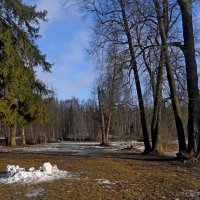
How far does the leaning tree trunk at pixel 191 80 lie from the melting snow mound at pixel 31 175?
255 inches

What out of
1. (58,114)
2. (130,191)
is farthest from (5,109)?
(58,114)

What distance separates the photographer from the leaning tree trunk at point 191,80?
16.4 meters

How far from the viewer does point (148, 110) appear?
22500 millimetres

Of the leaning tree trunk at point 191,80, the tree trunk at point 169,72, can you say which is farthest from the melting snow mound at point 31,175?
the tree trunk at point 169,72

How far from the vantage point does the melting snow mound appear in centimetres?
1105

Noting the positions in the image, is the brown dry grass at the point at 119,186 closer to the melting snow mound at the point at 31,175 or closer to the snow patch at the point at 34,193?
the snow patch at the point at 34,193

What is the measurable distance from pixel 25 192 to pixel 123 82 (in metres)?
9.70

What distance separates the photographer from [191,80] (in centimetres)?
1645

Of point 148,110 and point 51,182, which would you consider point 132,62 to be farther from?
point 51,182

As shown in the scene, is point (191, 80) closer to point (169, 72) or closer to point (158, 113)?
point (169, 72)

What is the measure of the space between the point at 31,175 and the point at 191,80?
26.7 ft

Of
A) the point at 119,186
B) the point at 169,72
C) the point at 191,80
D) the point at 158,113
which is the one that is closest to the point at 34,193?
the point at 119,186

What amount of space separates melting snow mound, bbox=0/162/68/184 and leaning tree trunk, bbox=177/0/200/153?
255 inches

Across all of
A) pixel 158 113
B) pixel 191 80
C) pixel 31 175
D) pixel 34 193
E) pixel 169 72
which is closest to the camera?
pixel 34 193
